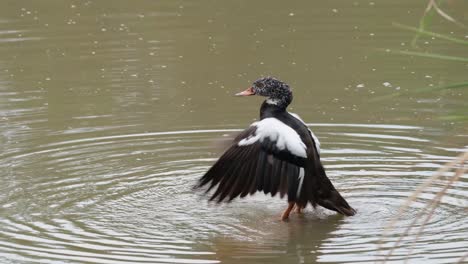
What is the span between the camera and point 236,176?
23.7 feet

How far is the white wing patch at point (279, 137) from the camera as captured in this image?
7.16 metres

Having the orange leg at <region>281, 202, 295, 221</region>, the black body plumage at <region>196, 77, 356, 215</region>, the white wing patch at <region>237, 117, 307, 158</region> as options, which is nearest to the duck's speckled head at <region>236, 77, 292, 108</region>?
the black body plumage at <region>196, 77, 356, 215</region>

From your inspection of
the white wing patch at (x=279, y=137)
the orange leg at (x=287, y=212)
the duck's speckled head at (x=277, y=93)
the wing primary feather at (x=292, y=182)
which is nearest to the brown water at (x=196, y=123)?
the orange leg at (x=287, y=212)

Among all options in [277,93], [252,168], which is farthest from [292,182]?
[277,93]

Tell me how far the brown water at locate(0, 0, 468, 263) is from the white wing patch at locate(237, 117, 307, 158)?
0.63 m

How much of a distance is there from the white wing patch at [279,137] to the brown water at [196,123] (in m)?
0.63

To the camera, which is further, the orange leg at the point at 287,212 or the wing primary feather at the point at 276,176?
the orange leg at the point at 287,212

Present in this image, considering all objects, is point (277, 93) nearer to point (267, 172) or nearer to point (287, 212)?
point (267, 172)

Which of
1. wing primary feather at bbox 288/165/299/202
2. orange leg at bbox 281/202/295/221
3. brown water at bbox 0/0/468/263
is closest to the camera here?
brown water at bbox 0/0/468/263

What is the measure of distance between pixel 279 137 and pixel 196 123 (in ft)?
10.1

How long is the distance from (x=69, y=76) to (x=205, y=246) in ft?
19.2

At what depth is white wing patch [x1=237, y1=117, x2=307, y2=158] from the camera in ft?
23.5

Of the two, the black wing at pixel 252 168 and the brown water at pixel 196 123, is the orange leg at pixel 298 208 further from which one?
the black wing at pixel 252 168

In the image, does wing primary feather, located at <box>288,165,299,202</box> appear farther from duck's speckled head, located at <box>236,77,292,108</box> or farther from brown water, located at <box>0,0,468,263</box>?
duck's speckled head, located at <box>236,77,292,108</box>
